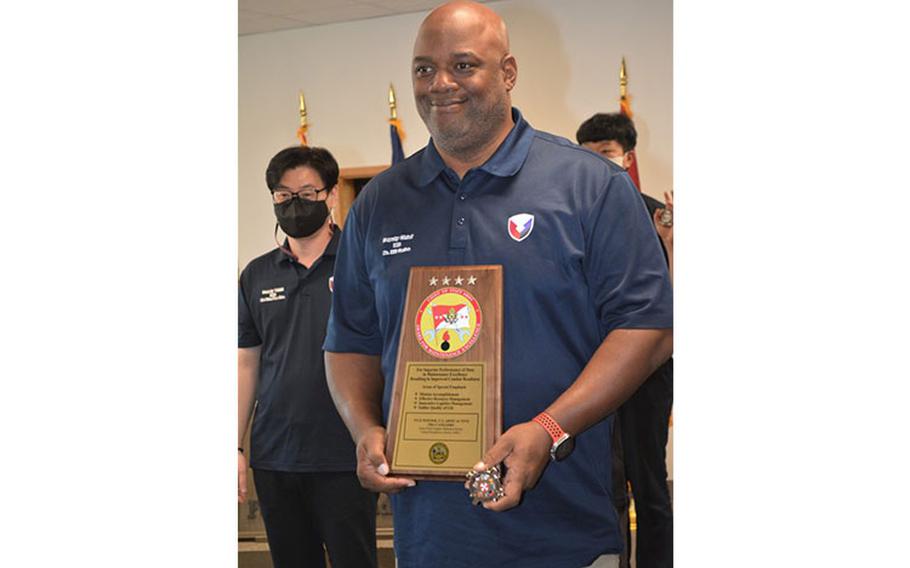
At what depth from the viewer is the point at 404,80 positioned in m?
7.21

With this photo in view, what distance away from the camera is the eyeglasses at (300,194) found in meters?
2.99

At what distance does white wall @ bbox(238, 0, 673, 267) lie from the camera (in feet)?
20.7

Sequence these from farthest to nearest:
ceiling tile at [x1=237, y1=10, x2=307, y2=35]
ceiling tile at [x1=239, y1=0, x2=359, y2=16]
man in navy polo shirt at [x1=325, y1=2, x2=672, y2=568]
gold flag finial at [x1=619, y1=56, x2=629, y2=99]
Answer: ceiling tile at [x1=237, y1=10, x2=307, y2=35], ceiling tile at [x1=239, y1=0, x2=359, y2=16], gold flag finial at [x1=619, y1=56, x2=629, y2=99], man in navy polo shirt at [x1=325, y1=2, x2=672, y2=568]

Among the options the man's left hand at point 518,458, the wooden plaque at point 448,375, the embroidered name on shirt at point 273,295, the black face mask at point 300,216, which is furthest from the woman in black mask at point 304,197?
the man's left hand at point 518,458

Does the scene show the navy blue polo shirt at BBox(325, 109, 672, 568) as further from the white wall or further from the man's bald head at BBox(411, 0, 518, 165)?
the white wall

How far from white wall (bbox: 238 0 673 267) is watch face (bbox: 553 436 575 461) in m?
4.79

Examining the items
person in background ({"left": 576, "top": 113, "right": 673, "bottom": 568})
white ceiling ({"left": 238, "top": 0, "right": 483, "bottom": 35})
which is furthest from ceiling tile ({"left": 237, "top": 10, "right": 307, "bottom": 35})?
person in background ({"left": 576, "top": 113, "right": 673, "bottom": 568})

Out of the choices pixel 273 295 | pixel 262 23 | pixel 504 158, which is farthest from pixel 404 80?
pixel 504 158

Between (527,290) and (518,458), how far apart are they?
257 mm

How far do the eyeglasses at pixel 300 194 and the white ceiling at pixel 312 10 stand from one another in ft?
13.5
